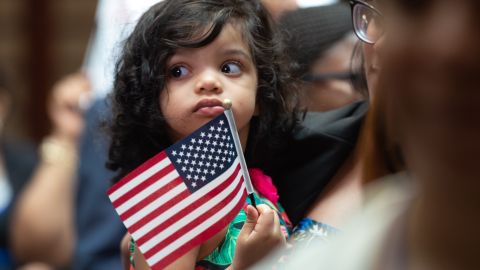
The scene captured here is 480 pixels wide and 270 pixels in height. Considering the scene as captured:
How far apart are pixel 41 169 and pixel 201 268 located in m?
3.43

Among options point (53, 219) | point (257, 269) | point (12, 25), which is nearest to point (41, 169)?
point (53, 219)

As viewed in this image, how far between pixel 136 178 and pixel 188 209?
0.12 meters

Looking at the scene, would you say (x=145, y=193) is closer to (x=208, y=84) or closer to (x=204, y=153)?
(x=204, y=153)

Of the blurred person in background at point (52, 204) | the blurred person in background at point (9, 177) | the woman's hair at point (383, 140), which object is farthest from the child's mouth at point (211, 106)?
the blurred person in background at point (9, 177)

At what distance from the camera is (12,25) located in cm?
791

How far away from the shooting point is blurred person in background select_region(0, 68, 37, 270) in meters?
5.32

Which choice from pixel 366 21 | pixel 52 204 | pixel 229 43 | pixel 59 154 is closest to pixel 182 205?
pixel 229 43

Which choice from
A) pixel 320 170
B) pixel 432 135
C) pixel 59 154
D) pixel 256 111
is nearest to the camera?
pixel 432 135

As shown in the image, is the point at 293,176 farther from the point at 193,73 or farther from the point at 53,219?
the point at 53,219

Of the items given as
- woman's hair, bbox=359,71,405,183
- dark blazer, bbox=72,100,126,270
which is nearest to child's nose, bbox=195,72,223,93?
woman's hair, bbox=359,71,405,183

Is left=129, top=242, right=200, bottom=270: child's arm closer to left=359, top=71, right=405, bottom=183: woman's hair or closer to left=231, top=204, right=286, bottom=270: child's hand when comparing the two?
left=231, top=204, right=286, bottom=270: child's hand

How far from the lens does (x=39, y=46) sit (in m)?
7.91

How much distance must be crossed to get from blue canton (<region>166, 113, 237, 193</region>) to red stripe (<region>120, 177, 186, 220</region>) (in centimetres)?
2

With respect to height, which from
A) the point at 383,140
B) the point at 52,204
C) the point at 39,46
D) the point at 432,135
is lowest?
the point at 52,204
